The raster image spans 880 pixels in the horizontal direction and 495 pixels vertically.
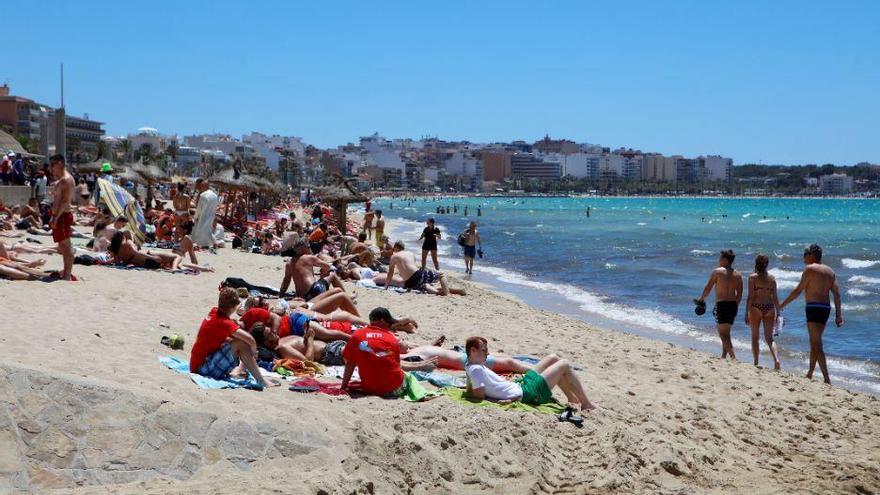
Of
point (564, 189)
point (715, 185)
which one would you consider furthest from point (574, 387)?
point (715, 185)

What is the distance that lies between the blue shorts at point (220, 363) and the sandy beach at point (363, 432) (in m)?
0.28

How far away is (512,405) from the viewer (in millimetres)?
6078

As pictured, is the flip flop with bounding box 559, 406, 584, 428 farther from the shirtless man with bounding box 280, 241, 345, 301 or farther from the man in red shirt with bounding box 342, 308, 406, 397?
the shirtless man with bounding box 280, 241, 345, 301

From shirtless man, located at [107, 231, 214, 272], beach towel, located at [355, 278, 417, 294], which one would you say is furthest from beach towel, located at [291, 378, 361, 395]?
beach towel, located at [355, 278, 417, 294]

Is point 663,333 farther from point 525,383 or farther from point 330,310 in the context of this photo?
point 525,383

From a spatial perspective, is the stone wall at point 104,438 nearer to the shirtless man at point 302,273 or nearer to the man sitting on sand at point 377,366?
the man sitting on sand at point 377,366

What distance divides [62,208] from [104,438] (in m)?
4.96

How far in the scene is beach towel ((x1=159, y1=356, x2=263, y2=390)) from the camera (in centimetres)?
575

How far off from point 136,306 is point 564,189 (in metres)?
181

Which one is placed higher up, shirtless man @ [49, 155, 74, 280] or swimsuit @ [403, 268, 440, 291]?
shirtless man @ [49, 155, 74, 280]

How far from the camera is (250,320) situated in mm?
7082

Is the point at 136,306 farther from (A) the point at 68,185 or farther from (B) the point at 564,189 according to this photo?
(B) the point at 564,189

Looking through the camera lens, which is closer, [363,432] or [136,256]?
[363,432]

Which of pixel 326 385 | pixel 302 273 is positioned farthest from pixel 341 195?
pixel 326 385
